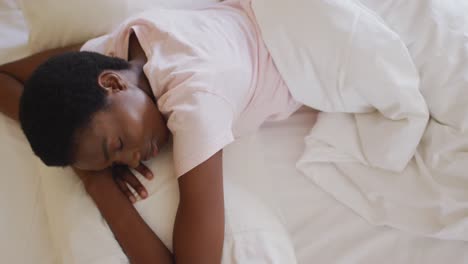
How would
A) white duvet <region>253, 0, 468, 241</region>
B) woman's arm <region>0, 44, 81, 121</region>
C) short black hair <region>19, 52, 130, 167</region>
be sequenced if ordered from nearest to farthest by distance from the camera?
short black hair <region>19, 52, 130, 167</region>, white duvet <region>253, 0, 468, 241</region>, woman's arm <region>0, 44, 81, 121</region>

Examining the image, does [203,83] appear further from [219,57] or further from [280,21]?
[280,21]

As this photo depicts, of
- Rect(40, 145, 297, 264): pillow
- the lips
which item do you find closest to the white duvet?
Rect(40, 145, 297, 264): pillow

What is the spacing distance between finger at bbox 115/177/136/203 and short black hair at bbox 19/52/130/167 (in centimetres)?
10

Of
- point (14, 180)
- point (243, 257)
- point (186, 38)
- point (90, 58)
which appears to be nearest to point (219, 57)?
point (186, 38)

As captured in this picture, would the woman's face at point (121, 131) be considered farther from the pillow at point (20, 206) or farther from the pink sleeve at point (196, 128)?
the pillow at point (20, 206)

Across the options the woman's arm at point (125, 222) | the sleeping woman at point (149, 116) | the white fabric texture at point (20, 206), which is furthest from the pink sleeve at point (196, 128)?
the white fabric texture at point (20, 206)

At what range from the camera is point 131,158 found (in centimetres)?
78

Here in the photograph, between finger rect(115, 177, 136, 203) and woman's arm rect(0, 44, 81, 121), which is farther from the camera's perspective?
woman's arm rect(0, 44, 81, 121)

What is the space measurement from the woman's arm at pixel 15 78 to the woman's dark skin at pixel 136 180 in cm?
26

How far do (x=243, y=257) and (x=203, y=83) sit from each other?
29cm

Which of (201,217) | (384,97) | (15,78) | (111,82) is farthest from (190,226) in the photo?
(15,78)

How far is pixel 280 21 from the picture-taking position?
90 cm

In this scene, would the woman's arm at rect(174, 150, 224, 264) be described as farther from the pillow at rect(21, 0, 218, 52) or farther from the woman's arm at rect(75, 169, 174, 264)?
the pillow at rect(21, 0, 218, 52)

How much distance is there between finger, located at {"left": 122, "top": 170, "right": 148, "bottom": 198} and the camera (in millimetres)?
801
